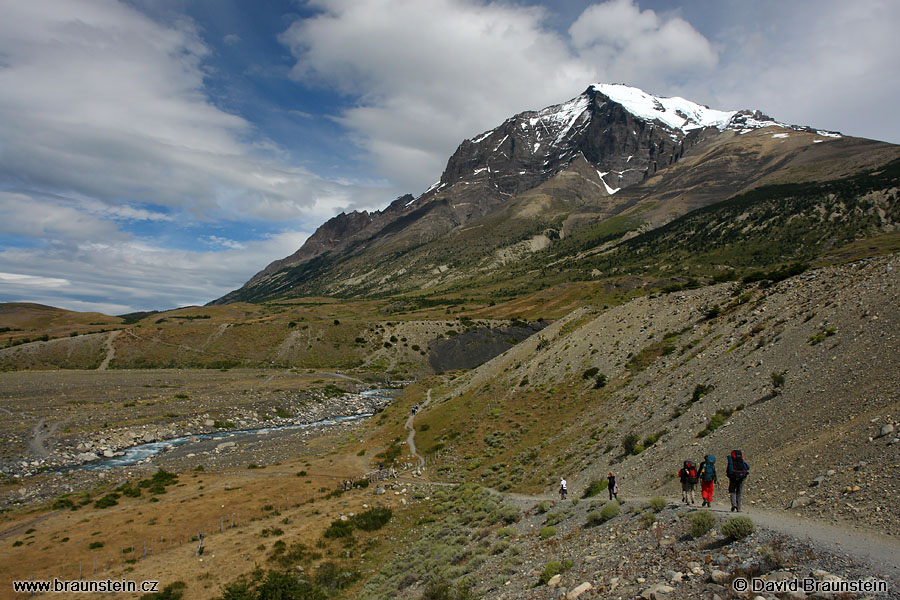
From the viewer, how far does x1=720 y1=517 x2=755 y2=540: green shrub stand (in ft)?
38.5

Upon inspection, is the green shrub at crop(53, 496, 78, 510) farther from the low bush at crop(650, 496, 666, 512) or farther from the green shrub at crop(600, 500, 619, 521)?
the low bush at crop(650, 496, 666, 512)

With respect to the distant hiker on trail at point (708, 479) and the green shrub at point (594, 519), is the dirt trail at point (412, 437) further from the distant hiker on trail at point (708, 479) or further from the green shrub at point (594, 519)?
the distant hiker on trail at point (708, 479)

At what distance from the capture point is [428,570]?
21.4 meters

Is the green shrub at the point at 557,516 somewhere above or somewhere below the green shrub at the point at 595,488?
below

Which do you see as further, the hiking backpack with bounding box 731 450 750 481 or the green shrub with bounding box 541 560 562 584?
the green shrub with bounding box 541 560 562 584

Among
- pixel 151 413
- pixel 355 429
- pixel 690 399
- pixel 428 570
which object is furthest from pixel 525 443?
pixel 151 413

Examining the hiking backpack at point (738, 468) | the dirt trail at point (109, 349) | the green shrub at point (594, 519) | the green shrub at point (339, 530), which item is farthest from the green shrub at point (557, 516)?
the dirt trail at point (109, 349)

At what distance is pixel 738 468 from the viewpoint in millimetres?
13797

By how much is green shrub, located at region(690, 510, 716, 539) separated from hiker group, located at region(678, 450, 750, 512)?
146 cm

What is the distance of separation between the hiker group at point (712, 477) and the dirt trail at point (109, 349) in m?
134

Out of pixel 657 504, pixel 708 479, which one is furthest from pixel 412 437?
pixel 708 479

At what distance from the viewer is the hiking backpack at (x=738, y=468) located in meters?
13.8

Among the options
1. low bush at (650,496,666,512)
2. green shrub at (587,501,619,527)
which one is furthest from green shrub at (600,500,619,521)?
low bush at (650,496,666,512)

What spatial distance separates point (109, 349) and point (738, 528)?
146 m
